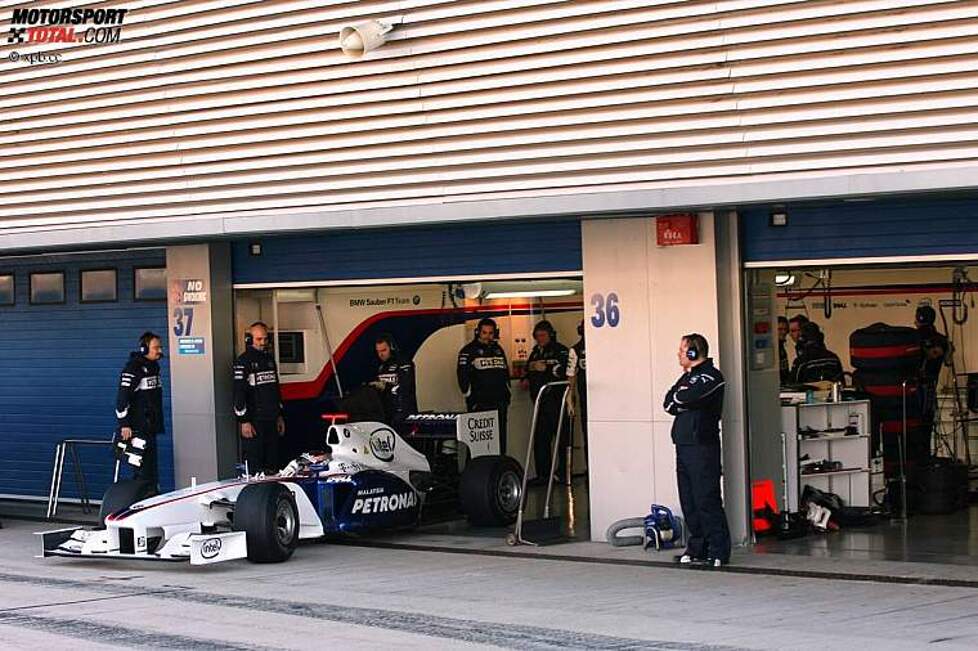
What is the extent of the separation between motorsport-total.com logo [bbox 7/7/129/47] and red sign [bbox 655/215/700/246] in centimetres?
541

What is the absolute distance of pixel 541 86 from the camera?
512 inches

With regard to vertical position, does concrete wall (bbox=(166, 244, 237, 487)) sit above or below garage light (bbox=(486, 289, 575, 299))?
below

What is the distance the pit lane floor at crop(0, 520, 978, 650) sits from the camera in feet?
32.3

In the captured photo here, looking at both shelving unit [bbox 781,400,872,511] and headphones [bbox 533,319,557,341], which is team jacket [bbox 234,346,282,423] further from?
shelving unit [bbox 781,400,872,511]

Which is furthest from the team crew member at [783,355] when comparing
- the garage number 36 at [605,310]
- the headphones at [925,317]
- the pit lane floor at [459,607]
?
the pit lane floor at [459,607]

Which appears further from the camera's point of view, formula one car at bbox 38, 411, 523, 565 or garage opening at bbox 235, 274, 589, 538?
garage opening at bbox 235, 274, 589, 538

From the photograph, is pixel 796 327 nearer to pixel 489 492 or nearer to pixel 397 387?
pixel 397 387

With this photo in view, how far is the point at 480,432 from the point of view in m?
16.8

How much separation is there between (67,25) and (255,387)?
13.0 feet

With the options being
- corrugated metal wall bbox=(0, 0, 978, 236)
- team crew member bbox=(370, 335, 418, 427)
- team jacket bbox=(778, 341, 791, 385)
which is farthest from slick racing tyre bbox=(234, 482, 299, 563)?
team jacket bbox=(778, 341, 791, 385)

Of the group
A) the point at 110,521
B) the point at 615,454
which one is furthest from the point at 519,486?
the point at 110,521

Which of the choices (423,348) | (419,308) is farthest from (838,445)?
(419,308)

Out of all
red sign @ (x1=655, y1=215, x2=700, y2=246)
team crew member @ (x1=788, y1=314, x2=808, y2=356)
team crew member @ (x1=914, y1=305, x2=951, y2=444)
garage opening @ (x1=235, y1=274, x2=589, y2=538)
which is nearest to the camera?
red sign @ (x1=655, y1=215, x2=700, y2=246)

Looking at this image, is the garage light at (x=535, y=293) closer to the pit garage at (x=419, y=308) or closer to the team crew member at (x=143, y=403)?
the pit garage at (x=419, y=308)
